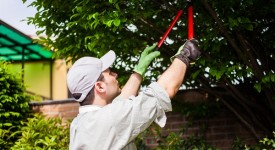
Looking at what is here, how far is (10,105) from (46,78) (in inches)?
360

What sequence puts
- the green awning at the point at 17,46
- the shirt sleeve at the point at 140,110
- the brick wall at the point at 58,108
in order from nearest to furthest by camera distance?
the shirt sleeve at the point at 140,110 → the brick wall at the point at 58,108 → the green awning at the point at 17,46

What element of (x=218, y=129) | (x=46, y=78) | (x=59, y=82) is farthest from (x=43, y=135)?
(x=46, y=78)

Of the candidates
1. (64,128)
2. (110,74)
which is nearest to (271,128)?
(64,128)

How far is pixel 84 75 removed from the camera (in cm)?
284

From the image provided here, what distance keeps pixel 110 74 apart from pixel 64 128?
488 cm

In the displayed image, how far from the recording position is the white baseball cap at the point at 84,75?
2828 millimetres

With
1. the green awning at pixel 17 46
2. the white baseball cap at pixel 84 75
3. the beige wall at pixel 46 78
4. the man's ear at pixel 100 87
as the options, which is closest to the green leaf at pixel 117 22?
the white baseball cap at pixel 84 75

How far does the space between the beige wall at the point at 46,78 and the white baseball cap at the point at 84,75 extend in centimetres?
1350

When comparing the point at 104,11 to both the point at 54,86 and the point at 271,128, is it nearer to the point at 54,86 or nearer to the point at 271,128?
the point at 271,128

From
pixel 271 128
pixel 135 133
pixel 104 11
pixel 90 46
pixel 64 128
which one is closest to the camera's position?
pixel 135 133

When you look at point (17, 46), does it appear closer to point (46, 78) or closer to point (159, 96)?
point (46, 78)

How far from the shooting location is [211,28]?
4.94m

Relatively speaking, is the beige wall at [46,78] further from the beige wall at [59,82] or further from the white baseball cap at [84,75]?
the white baseball cap at [84,75]

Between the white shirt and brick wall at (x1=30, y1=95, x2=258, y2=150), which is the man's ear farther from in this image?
brick wall at (x1=30, y1=95, x2=258, y2=150)
